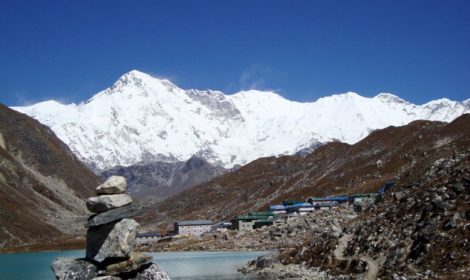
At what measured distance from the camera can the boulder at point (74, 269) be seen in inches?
1298

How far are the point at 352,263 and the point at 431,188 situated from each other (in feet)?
32.2

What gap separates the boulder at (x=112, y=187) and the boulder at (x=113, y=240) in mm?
1923

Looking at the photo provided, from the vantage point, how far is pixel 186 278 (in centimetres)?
7725

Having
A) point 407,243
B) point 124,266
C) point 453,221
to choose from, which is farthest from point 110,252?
point 453,221

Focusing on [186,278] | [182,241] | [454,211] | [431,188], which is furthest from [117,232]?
[182,241]

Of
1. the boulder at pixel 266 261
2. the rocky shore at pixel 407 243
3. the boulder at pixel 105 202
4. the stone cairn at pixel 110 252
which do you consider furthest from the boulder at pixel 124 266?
the boulder at pixel 266 261

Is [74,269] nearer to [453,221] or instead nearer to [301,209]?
[453,221]

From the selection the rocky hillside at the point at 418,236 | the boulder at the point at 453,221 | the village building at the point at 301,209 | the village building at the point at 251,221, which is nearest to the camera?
the rocky hillside at the point at 418,236

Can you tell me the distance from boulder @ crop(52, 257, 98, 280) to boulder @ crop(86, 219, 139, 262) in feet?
1.84

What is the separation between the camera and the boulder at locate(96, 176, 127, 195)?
3453 centimetres

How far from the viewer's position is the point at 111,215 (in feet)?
109

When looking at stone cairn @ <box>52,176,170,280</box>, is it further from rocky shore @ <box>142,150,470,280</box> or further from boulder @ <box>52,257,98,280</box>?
rocky shore @ <box>142,150,470,280</box>

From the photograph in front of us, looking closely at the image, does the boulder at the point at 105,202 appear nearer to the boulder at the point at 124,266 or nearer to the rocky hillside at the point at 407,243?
the boulder at the point at 124,266

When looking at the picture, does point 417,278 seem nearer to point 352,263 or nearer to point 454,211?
point 454,211
